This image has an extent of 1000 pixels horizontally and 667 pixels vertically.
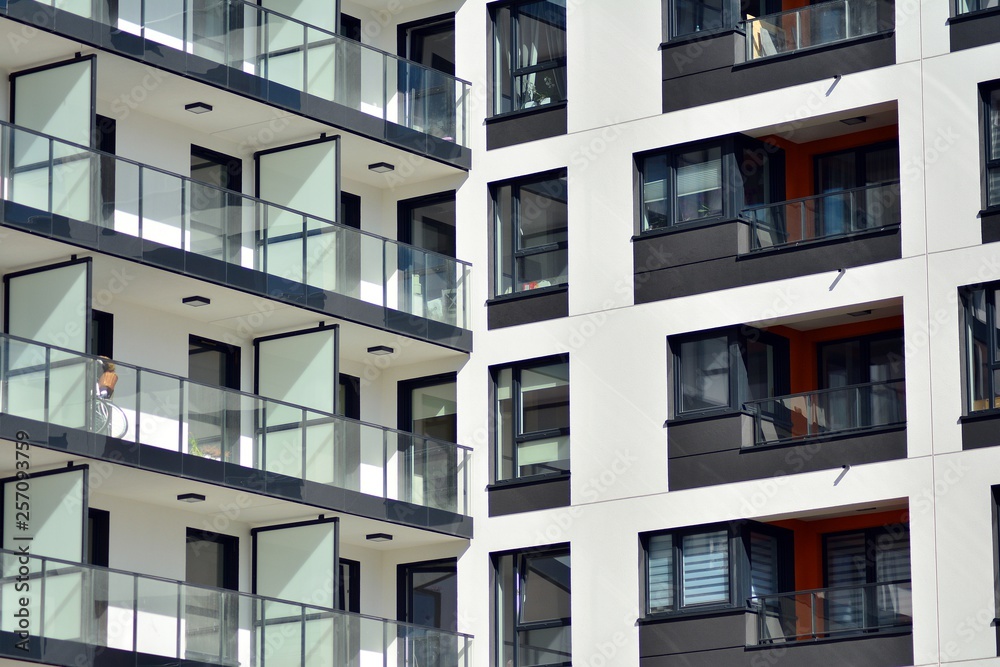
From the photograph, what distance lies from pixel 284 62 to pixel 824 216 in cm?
842

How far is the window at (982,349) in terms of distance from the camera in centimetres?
3083

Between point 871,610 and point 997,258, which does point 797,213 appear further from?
point 871,610

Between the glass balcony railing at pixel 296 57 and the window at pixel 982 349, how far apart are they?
31.8ft

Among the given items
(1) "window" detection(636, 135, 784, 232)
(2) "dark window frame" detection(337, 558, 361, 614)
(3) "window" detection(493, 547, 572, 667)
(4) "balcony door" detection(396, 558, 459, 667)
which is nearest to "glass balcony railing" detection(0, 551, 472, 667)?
(3) "window" detection(493, 547, 572, 667)

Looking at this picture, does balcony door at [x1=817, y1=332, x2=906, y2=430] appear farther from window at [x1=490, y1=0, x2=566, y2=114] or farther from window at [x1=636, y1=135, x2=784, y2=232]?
window at [x1=490, y1=0, x2=566, y2=114]

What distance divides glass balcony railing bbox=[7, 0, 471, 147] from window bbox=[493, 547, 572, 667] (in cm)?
702

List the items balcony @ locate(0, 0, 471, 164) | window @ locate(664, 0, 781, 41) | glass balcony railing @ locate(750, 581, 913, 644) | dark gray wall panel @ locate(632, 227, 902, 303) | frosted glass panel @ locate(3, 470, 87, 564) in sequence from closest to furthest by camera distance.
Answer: frosted glass panel @ locate(3, 470, 87, 564) → glass balcony railing @ locate(750, 581, 913, 644) → balcony @ locate(0, 0, 471, 164) → dark gray wall panel @ locate(632, 227, 902, 303) → window @ locate(664, 0, 781, 41)

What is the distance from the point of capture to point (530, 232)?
118ft

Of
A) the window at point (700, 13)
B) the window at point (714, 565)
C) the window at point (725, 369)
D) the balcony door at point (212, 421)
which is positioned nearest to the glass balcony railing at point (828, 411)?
the window at point (725, 369)

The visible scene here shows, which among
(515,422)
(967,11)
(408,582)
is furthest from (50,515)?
(967,11)

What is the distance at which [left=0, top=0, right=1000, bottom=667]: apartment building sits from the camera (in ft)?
99.8

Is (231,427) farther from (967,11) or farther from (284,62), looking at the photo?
(967,11)

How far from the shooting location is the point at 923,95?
3206cm

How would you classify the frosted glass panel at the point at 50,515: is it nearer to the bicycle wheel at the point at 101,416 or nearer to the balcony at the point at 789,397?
the bicycle wheel at the point at 101,416
